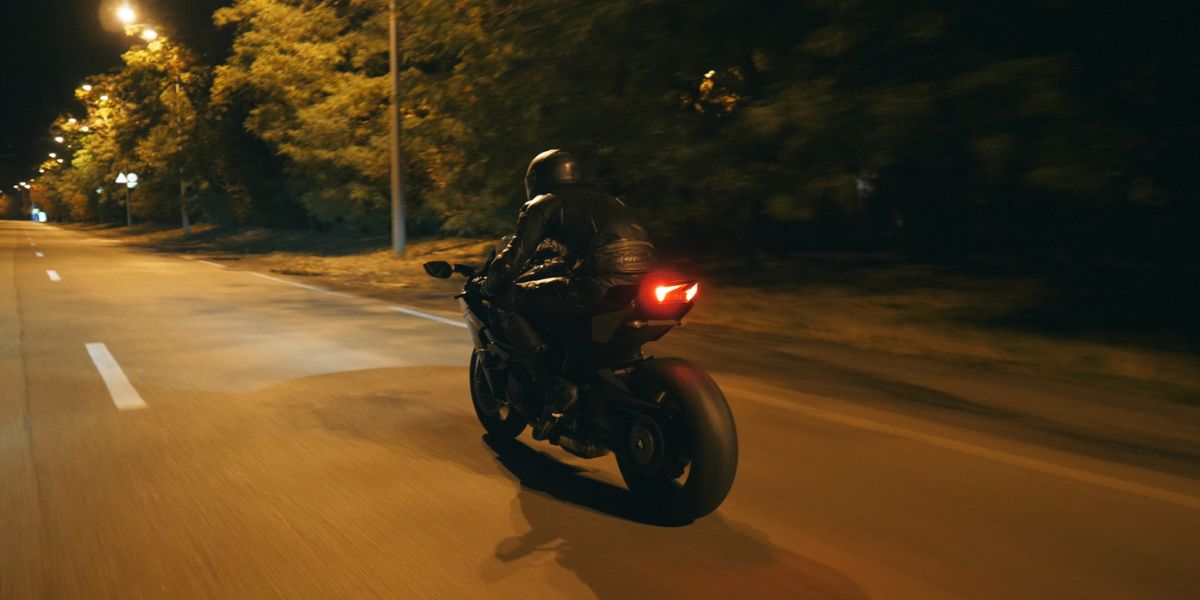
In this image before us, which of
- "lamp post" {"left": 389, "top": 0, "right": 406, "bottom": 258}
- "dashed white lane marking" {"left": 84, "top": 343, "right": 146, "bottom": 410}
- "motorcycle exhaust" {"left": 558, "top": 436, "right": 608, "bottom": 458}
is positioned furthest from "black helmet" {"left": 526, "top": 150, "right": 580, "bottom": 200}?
"lamp post" {"left": 389, "top": 0, "right": 406, "bottom": 258}

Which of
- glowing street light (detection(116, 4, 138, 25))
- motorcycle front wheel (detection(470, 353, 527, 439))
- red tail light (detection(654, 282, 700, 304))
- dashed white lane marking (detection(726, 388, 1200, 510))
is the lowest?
dashed white lane marking (detection(726, 388, 1200, 510))

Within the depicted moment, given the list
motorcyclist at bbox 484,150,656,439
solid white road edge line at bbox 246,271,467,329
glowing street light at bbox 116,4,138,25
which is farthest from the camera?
glowing street light at bbox 116,4,138,25

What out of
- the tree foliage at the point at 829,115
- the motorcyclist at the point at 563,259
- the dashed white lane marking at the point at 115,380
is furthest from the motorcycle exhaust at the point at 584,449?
the tree foliage at the point at 829,115

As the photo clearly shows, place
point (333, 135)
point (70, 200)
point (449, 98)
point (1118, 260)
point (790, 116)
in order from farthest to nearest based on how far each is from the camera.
→ point (70, 200), point (333, 135), point (449, 98), point (1118, 260), point (790, 116)

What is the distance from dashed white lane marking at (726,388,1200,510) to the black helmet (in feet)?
8.51

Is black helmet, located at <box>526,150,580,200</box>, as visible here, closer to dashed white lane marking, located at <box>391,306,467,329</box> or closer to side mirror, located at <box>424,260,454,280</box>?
side mirror, located at <box>424,260,454,280</box>

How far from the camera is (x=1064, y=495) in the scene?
4629 mm

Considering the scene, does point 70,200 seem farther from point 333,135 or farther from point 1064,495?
point 1064,495

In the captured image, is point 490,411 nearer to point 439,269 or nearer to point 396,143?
point 439,269

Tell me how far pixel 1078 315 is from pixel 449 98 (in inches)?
372

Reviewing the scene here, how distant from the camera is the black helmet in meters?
4.78

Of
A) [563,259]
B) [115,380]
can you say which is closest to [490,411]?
[563,259]

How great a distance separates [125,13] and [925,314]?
30083mm

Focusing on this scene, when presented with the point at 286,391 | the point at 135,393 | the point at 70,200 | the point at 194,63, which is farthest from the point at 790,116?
the point at 70,200
